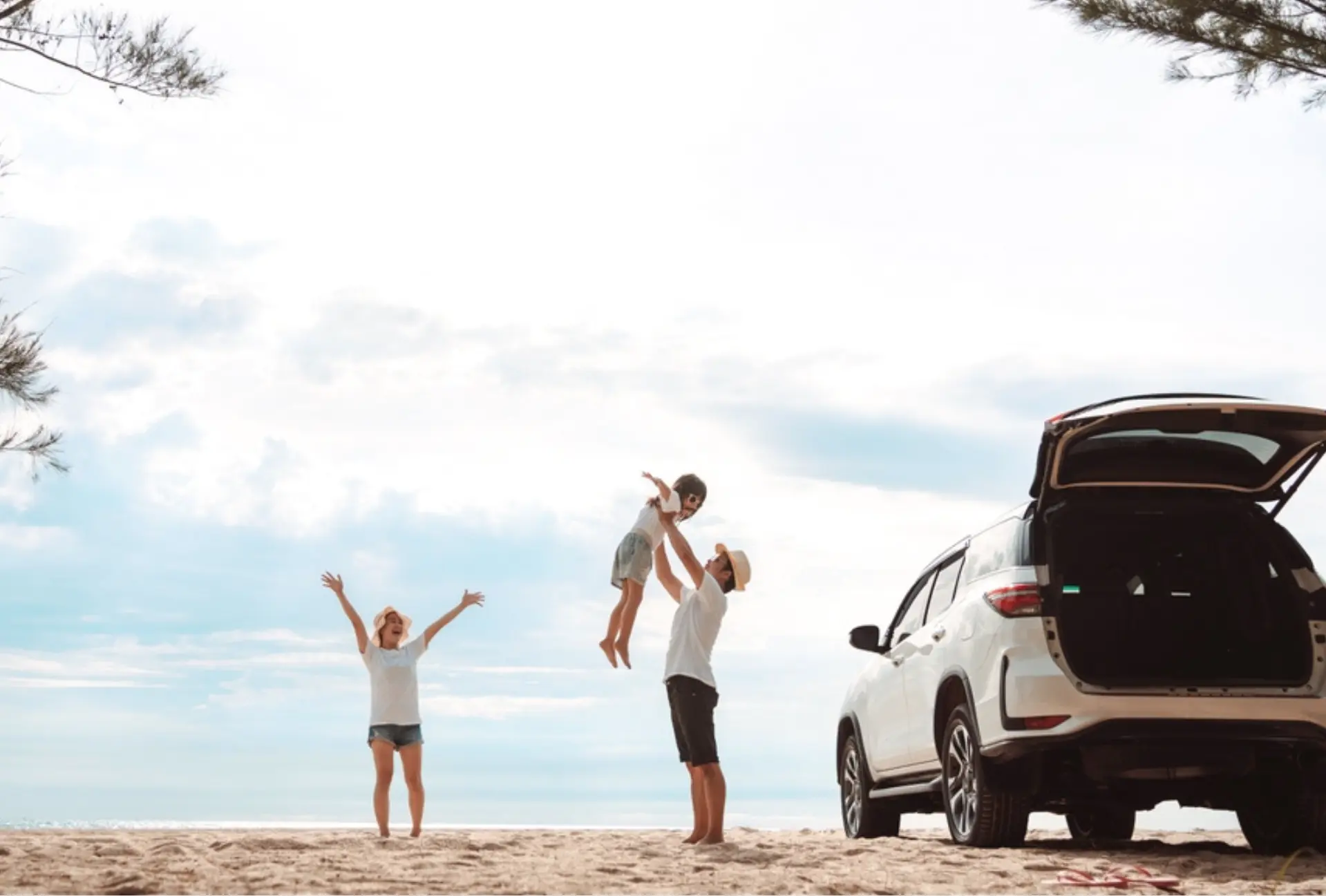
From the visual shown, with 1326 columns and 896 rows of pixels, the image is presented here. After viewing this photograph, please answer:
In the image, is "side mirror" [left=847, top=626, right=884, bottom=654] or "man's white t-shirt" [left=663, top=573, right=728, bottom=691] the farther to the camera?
"side mirror" [left=847, top=626, right=884, bottom=654]

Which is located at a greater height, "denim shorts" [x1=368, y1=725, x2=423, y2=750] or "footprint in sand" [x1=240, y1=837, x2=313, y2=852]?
"denim shorts" [x1=368, y1=725, x2=423, y2=750]

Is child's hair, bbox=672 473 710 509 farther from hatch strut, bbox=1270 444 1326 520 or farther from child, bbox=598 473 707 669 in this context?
hatch strut, bbox=1270 444 1326 520

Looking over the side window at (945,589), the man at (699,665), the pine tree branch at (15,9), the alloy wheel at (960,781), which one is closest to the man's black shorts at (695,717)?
the man at (699,665)

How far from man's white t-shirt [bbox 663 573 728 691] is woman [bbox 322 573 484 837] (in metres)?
1.97

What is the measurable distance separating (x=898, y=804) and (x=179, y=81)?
8.36 m

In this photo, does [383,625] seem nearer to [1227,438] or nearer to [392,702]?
[392,702]

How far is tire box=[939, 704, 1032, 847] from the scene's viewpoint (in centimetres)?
844

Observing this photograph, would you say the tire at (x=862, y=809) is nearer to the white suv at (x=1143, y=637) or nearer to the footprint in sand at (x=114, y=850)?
the white suv at (x=1143, y=637)

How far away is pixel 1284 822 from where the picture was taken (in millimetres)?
8906

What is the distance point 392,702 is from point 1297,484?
19.3 ft

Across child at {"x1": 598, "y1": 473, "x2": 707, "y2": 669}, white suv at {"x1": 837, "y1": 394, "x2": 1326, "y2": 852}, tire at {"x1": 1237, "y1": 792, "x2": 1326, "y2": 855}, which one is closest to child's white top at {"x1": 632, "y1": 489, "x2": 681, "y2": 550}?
child at {"x1": 598, "y1": 473, "x2": 707, "y2": 669}

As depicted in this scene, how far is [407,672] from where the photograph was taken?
1009 cm

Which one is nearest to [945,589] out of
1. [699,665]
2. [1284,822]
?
[699,665]

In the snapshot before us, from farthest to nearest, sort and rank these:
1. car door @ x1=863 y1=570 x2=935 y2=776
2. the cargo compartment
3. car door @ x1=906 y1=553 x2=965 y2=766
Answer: car door @ x1=863 y1=570 x2=935 y2=776 → car door @ x1=906 y1=553 x2=965 y2=766 → the cargo compartment
